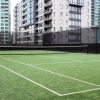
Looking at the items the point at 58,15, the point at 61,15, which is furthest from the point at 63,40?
the point at 61,15

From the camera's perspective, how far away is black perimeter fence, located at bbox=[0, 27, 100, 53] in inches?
1005

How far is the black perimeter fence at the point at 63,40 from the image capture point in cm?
2552

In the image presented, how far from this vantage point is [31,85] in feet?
20.8

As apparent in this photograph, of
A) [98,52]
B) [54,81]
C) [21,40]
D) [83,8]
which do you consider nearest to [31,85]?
[54,81]

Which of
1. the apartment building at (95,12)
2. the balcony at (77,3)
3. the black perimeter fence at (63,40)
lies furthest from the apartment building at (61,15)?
the apartment building at (95,12)

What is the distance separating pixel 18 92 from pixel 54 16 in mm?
62167

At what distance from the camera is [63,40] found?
32188 mm

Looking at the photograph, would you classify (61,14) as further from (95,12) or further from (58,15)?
(95,12)

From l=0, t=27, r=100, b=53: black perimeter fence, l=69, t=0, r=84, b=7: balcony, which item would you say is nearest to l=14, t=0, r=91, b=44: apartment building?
l=69, t=0, r=84, b=7: balcony

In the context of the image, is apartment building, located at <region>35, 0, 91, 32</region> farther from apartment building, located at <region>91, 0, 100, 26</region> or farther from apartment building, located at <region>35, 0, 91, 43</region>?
apartment building, located at <region>91, 0, 100, 26</region>

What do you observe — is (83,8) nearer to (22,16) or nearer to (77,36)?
(22,16)

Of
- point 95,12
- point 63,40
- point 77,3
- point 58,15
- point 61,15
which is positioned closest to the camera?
point 63,40

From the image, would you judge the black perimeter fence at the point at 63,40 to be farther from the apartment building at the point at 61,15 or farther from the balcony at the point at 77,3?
the balcony at the point at 77,3

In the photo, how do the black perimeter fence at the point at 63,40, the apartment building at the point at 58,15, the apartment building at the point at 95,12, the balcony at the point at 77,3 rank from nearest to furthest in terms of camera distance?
1. the black perimeter fence at the point at 63,40
2. the apartment building at the point at 58,15
3. the balcony at the point at 77,3
4. the apartment building at the point at 95,12
